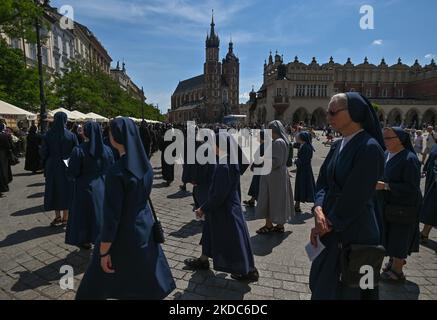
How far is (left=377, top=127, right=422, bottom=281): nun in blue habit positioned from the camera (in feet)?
12.8

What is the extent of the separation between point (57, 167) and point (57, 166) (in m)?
0.02

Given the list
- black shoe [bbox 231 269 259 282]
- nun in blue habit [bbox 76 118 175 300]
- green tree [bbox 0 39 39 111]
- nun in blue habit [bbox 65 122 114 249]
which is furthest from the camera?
green tree [bbox 0 39 39 111]

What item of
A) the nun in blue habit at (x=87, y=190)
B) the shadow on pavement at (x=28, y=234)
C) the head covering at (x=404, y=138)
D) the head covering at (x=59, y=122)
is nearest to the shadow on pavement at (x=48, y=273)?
the nun in blue habit at (x=87, y=190)

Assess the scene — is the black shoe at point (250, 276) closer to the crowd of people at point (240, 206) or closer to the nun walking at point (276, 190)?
the crowd of people at point (240, 206)

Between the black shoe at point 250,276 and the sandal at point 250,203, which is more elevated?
the sandal at point 250,203

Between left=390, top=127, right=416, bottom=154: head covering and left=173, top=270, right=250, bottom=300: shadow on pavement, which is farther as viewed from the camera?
left=390, top=127, right=416, bottom=154: head covering

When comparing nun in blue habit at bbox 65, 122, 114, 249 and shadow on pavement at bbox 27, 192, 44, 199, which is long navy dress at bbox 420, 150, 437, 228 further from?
shadow on pavement at bbox 27, 192, 44, 199

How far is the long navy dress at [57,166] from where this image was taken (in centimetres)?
599

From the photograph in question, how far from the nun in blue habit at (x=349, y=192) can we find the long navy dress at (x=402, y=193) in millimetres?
1895

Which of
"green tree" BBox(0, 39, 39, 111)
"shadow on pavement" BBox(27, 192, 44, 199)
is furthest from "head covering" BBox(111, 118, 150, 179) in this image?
"green tree" BBox(0, 39, 39, 111)

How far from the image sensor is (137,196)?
8.87ft

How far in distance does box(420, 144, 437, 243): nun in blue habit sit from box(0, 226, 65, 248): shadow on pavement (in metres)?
6.95

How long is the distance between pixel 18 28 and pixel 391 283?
19.7 metres

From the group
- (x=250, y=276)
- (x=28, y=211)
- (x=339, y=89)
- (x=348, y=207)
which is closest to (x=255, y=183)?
(x=250, y=276)
